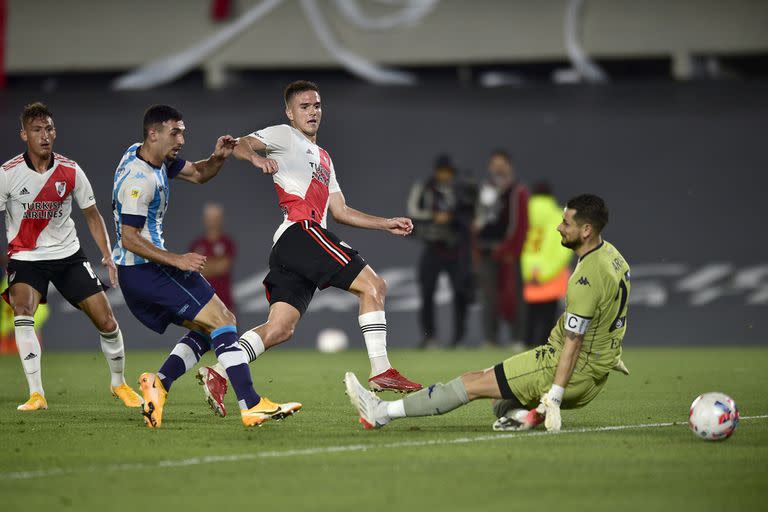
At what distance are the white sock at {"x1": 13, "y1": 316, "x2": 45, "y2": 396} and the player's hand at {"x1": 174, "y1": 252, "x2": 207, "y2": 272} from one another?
7.13ft

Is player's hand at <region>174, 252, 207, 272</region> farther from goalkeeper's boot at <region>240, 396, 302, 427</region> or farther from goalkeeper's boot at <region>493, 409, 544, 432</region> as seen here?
goalkeeper's boot at <region>493, 409, 544, 432</region>

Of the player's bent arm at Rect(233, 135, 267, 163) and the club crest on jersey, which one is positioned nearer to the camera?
the player's bent arm at Rect(233, 135, 267, 163)

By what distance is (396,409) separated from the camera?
7.58 m

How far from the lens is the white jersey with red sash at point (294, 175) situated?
8.99 meters

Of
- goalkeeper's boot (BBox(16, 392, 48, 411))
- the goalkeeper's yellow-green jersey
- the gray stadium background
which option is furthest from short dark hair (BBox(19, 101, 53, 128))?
the gray stadium background

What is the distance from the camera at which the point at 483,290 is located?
57.5 ft

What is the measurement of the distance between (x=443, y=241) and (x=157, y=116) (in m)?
9.48

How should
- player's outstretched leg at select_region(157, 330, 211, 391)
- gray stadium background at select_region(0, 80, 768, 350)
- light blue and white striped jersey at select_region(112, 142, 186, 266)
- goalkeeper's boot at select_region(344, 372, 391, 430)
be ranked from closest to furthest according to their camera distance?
goalkeeper's boot at select_region(344, 372, 391, 430) < light blue and white striped jersey at select_region(112, 142, 186, 266) < player's outstretched leg at select_region(157, 330, 211, 391) < gray stadium background at select_region(0, 80, 768, 350)

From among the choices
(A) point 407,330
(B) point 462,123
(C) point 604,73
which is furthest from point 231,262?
(C) point 604,73

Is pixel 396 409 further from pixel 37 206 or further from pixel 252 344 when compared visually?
pixel 37 206

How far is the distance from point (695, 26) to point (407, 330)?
6078 millimetres

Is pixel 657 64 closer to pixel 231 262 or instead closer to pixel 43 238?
pixel 231 262

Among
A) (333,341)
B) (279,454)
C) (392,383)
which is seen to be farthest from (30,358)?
(333,341)

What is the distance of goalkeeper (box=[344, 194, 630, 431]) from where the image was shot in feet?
24.2
